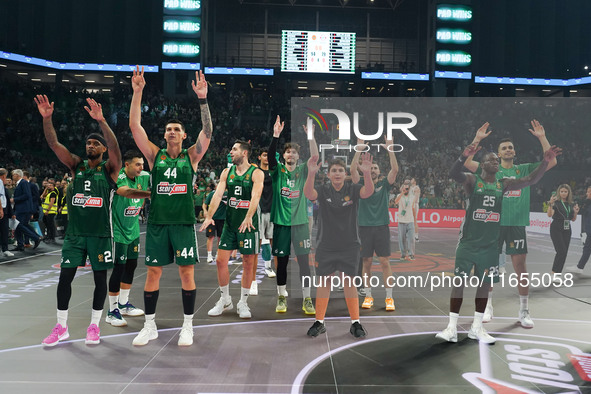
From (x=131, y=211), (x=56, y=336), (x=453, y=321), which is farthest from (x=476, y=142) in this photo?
(x=56, y=336)

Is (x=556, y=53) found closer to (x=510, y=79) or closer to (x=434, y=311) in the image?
(x=510, y=79)

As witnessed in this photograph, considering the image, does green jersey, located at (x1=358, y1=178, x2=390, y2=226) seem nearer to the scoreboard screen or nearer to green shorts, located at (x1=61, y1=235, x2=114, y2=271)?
green shorts, located at (x1=61, y1=235, x2=114, y2=271)

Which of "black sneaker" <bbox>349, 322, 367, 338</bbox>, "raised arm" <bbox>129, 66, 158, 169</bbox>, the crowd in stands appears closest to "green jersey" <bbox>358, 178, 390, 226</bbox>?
"black sneaker" <bbox>349, 322, 367, 338</bbox>

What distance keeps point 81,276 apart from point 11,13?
105 ft

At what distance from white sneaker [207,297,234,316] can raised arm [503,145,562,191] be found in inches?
153

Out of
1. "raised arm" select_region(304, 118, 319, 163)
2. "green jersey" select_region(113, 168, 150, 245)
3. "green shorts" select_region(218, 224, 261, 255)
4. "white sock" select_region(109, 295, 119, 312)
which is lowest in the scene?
"white sock" select_region(109, 295, 119, 312)

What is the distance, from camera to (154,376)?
13.8 feet

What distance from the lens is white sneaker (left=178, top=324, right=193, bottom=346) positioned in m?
5.09

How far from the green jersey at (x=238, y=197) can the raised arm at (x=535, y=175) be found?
10.2ft

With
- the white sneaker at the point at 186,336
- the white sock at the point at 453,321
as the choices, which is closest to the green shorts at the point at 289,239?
the white sneaker at the point at 186,336

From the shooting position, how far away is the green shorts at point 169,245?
513 centimetres

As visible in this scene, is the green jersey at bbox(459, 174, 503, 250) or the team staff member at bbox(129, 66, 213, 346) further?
the green jersey at bbox(459, 174, 503, 250)

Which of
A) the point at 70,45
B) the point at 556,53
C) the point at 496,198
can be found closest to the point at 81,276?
the point at 496,198

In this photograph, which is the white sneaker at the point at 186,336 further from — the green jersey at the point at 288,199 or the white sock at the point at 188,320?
the green jersey at the point at 288,199
